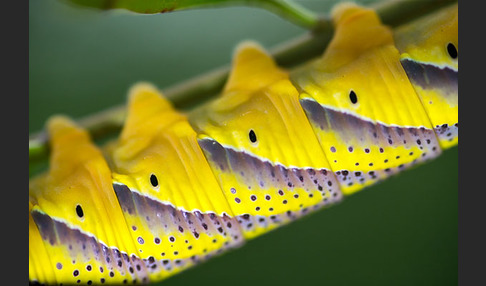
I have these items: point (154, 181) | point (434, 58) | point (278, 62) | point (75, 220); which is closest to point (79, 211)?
point (75, 220)

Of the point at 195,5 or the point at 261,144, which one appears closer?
the point at 195,5

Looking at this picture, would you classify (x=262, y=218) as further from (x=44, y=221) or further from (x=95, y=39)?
A: (x=95, y=39)

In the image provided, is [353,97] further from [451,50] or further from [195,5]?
[195,5]

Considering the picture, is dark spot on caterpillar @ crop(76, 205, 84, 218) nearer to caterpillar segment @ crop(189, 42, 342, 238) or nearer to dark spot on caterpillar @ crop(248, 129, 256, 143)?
caterpillar segment @ crop(189, 42, 342, 238)

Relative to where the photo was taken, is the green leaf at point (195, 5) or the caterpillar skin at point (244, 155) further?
the caterpillar skin at point (244, 155)

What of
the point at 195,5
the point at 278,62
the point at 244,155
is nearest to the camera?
the point at 195,5

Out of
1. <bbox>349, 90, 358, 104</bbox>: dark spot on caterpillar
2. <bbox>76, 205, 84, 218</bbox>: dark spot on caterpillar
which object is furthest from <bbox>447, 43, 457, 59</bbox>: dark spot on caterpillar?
<bbox>76, 205, 84, 218</bbox>: dark spot on caterpillar

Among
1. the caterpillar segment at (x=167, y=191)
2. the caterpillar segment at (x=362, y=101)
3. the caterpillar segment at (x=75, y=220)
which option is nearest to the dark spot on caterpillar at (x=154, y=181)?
the caterpillar segment at (x=167, y=191)

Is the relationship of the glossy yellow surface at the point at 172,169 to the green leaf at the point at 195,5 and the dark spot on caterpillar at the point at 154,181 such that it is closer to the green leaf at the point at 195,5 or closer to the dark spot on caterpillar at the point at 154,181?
the dark spot on caterpillar at the point at 154,181
